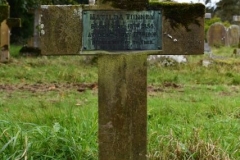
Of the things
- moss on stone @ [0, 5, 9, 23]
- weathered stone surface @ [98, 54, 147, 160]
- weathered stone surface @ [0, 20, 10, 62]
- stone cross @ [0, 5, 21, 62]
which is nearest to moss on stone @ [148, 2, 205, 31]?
weathered stone surface @ [98, 54, 147, 160]

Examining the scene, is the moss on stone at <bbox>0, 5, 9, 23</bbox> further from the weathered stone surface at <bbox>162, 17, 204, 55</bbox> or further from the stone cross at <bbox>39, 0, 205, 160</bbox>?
the weathered stone surface at <bbox>162, 17, 204, 55</bbox>

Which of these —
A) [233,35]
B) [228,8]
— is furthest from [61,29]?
[228,8]

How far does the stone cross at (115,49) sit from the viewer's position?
3756mm

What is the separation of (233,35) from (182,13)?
23.2 metres

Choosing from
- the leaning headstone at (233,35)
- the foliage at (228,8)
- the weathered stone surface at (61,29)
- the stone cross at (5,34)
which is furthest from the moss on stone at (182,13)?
the foliage at (228,8)

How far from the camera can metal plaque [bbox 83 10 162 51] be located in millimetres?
3746

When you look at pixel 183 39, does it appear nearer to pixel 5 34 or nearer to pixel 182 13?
pixel 182 13

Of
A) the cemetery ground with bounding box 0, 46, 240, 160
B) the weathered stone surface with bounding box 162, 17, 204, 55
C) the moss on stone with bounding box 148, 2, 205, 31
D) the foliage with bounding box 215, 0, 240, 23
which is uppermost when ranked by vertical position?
the foliage with bounding box 215, 0, 240, 23

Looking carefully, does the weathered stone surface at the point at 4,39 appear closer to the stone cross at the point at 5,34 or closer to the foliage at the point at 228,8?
the stone cross at the point at 5,34

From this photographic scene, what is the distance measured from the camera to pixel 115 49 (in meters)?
3.76

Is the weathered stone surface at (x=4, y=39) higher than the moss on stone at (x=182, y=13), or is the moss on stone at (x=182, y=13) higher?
the moss on stone at (x=182, y=13)

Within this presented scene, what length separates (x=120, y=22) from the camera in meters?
3.76

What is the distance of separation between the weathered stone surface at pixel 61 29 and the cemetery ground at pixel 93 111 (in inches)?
25.3

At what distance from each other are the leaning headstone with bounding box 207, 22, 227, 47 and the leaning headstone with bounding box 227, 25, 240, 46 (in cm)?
75
